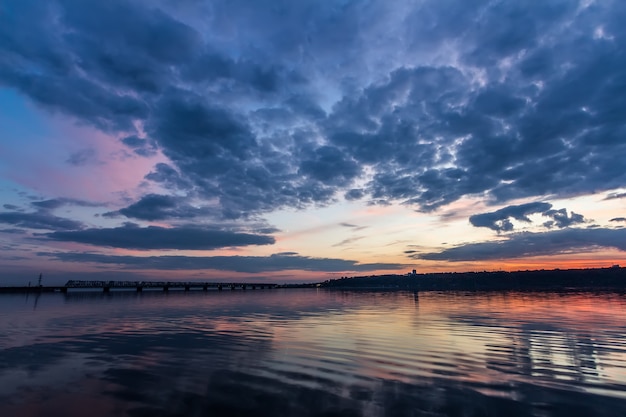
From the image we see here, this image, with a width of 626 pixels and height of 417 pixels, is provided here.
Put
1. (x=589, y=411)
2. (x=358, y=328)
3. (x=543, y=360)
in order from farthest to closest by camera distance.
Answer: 1. (x=358, y=328)
2. (x=543, y=360)
3. (x=589, y=411)

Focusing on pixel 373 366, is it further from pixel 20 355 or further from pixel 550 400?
pixel 20 355

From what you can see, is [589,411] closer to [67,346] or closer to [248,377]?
[248,377]

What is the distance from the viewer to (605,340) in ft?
77.4

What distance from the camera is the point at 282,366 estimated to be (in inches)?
669

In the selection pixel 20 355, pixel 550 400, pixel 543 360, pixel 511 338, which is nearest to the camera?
pixel 550 400

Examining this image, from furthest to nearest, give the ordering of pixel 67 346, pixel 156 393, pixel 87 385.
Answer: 1. pixel 67 346
2. pixel 87 385
3. pixel 156 393

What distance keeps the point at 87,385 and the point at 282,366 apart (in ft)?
26.8

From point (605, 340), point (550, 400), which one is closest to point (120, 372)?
point (550, 400)

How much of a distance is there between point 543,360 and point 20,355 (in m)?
28.8

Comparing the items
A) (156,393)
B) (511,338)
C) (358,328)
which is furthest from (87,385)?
(511,338)

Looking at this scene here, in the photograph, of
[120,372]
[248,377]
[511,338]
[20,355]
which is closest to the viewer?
[248,377]

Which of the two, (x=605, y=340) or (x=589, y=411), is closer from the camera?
(x=589, y=411)

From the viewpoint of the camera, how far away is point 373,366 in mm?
16875

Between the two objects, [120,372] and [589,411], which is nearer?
[589,411]
